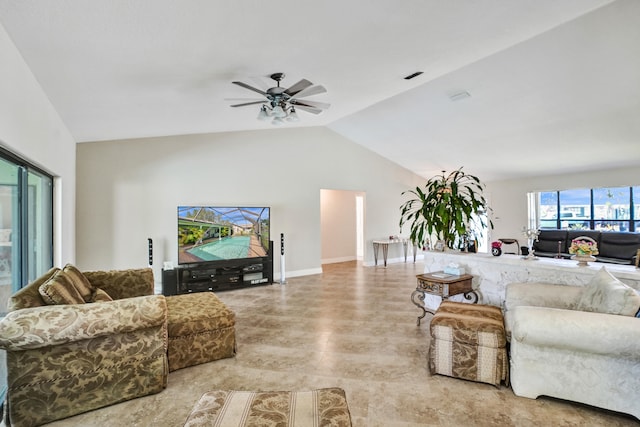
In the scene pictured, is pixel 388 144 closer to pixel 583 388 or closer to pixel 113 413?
pixel 583 388

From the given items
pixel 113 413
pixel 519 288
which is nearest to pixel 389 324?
pixel 519 288

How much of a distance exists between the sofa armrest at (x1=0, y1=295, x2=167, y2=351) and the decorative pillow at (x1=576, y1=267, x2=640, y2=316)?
3180mm

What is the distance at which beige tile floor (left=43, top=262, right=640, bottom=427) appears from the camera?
208 cm

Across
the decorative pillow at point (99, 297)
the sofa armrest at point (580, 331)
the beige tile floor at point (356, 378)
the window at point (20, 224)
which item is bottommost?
the beige tile floor at point (356, 378)

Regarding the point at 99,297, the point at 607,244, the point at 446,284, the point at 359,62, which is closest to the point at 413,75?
the point at 359,62

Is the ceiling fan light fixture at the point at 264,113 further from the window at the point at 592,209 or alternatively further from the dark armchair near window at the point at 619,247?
the window at the point at 592,209

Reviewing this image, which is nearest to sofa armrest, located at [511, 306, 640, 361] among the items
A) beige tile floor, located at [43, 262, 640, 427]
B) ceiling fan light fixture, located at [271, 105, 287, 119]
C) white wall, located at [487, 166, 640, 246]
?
beige tile floor, located at [43, 262, 640, 427]

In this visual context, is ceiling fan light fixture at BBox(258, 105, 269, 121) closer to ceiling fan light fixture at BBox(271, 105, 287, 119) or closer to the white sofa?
ceiling fan light fixture at BBox(271, 105, 287, 119)

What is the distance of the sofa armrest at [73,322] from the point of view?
1918mm

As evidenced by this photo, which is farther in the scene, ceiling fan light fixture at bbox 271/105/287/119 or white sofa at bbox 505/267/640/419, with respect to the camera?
ceiling fan light fixture at bbox 271/105/287/119

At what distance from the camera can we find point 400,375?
8.58ft

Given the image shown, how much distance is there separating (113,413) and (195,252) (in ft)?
11.1

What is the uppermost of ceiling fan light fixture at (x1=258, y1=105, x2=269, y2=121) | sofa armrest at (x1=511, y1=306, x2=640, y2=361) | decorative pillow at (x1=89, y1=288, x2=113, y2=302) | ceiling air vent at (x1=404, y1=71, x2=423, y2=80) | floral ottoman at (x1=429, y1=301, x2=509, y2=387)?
ceiling air vent at (x1=404, y1=71, x2=423, y2=80)

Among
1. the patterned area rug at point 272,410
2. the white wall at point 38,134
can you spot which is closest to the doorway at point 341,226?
the white wall at point 38,134
